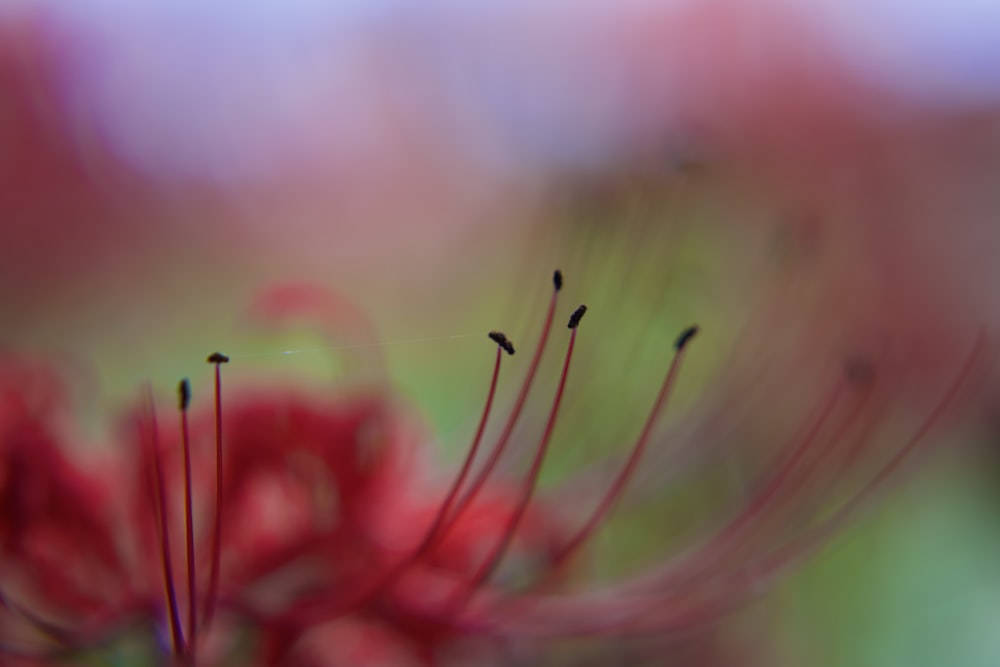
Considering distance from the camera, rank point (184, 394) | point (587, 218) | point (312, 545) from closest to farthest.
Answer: point (184, 394), point (312, 545), point (587, 218)

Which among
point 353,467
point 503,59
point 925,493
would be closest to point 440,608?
point 353,467

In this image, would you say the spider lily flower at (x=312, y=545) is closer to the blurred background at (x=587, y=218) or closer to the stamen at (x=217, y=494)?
the stamen at (x=217, y=494)

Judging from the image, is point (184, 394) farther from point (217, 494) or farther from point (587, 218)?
point (587, 218)

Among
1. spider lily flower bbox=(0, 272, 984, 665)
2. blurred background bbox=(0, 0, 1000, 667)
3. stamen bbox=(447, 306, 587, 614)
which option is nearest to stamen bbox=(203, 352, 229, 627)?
spider lily flower bbox=(0, 272, 984, 665)

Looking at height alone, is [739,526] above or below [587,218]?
below

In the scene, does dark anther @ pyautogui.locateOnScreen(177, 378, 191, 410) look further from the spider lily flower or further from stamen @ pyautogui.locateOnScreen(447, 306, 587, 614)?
stamen @ pyautogui.locateOnScreen(447, 306, 587, 614)

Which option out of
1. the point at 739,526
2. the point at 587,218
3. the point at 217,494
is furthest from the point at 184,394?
the point at 587,218

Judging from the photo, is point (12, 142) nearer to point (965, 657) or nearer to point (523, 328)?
point (523, 328)
